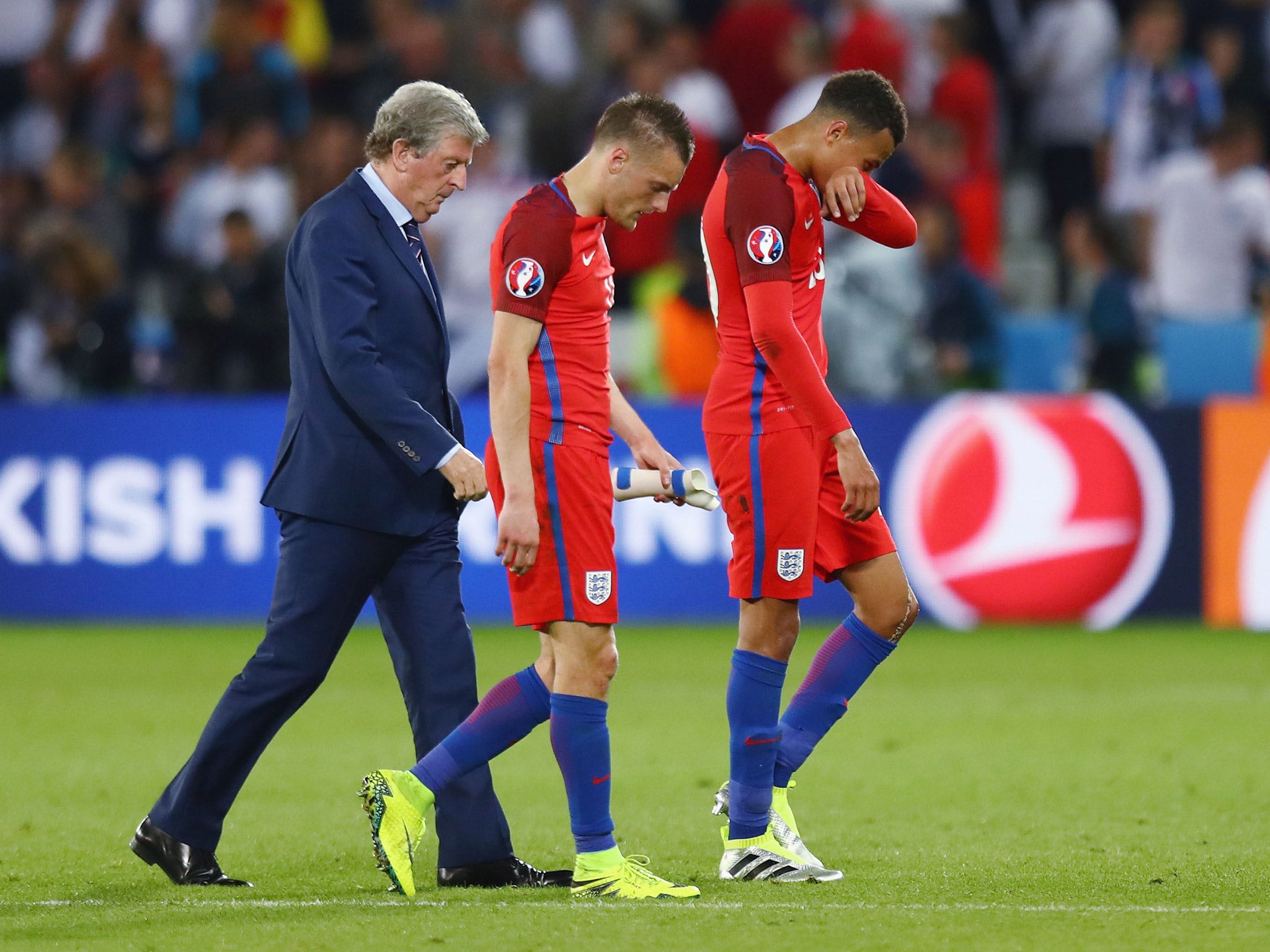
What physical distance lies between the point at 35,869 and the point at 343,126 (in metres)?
9.56

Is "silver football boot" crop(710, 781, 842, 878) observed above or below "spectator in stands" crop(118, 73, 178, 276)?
below

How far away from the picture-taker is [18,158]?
51.7ft

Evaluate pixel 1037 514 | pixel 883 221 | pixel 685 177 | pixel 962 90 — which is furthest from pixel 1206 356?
pixel 883 221

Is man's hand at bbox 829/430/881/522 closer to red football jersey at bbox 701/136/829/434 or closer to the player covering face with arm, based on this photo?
red football jersey at bbox 701/136/829/434

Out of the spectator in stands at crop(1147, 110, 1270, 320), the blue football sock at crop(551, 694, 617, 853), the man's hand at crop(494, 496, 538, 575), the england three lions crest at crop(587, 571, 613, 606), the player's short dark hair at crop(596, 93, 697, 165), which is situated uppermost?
the spectator in stands at crop(1147, 110, 1270, 320)

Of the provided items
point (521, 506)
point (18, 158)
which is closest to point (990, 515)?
point (521, 506)

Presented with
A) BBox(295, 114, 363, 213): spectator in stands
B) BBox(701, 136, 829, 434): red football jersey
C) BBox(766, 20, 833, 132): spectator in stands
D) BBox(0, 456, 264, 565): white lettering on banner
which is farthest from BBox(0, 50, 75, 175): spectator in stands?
BBox(701, 136, 829, 434): red football jersey

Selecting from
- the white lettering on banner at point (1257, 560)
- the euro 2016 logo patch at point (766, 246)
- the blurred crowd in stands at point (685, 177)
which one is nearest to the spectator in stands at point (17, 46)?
the blurred crowd in stands at point (685, 177)

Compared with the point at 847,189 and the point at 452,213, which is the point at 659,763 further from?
the point at 452,213

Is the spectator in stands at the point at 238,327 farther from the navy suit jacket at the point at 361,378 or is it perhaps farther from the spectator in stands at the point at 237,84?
the navy suit jacket at the point at 361,378

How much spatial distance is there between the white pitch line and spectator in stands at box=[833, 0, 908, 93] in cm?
965

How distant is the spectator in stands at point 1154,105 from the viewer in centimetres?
1388

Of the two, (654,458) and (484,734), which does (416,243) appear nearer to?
(654,458)

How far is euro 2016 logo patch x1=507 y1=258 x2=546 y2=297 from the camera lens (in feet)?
16.2
